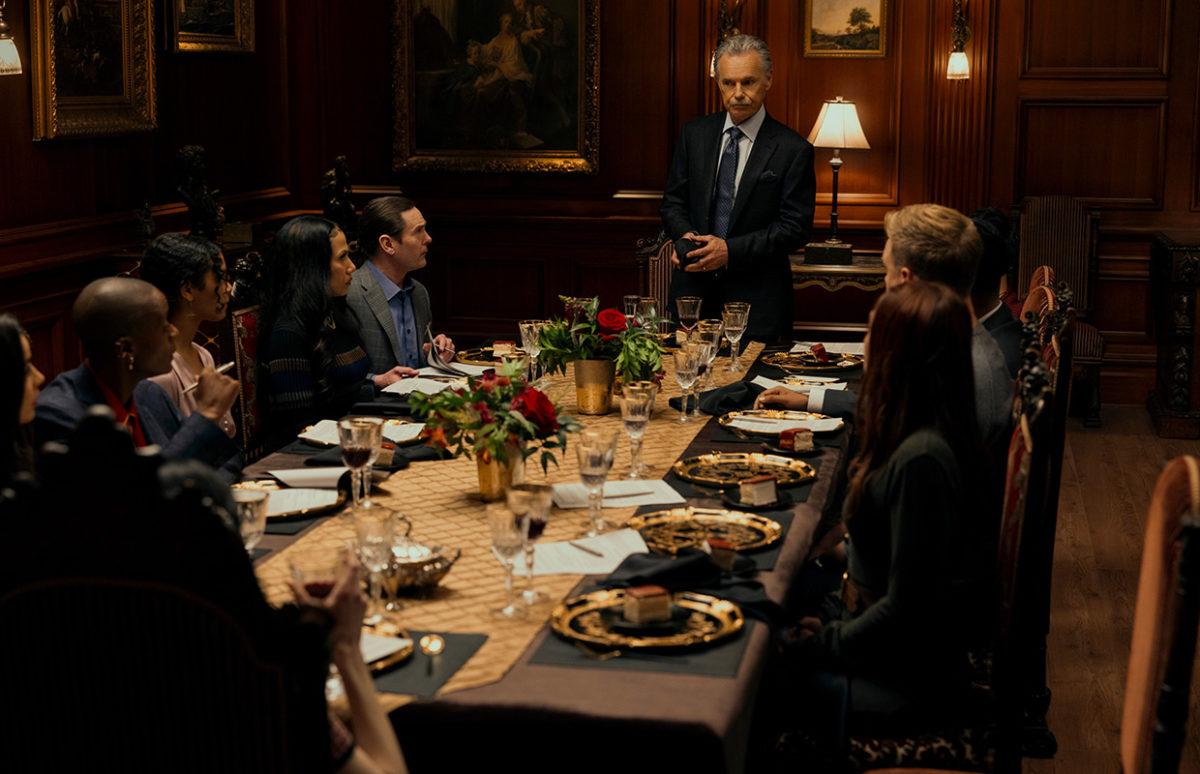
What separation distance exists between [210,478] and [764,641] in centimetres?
103

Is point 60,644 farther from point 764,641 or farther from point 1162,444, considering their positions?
point 1162,444

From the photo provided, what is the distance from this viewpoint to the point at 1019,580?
2412mm

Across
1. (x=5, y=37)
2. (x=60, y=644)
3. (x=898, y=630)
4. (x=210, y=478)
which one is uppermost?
(x=5, y=37)

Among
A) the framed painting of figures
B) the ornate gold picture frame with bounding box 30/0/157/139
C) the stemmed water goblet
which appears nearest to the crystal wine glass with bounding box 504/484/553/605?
the stemmed water goblet

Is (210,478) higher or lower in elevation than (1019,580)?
higher

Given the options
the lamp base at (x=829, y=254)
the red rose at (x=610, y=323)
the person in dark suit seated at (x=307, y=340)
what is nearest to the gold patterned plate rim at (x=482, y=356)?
the person in dark suit seated at (x=307, y=340)

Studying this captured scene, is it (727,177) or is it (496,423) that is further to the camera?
(727,177)

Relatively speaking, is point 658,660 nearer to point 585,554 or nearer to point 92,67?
point 585,554

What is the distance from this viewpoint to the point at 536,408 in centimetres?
291

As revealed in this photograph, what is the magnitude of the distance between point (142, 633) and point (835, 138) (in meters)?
6.08

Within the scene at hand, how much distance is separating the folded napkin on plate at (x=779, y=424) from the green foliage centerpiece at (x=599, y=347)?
303 mm

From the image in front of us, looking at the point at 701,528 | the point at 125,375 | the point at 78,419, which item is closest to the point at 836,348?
the point at 701,528

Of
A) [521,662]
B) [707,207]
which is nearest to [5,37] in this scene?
[707,207]

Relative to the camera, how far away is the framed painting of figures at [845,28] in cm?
752
